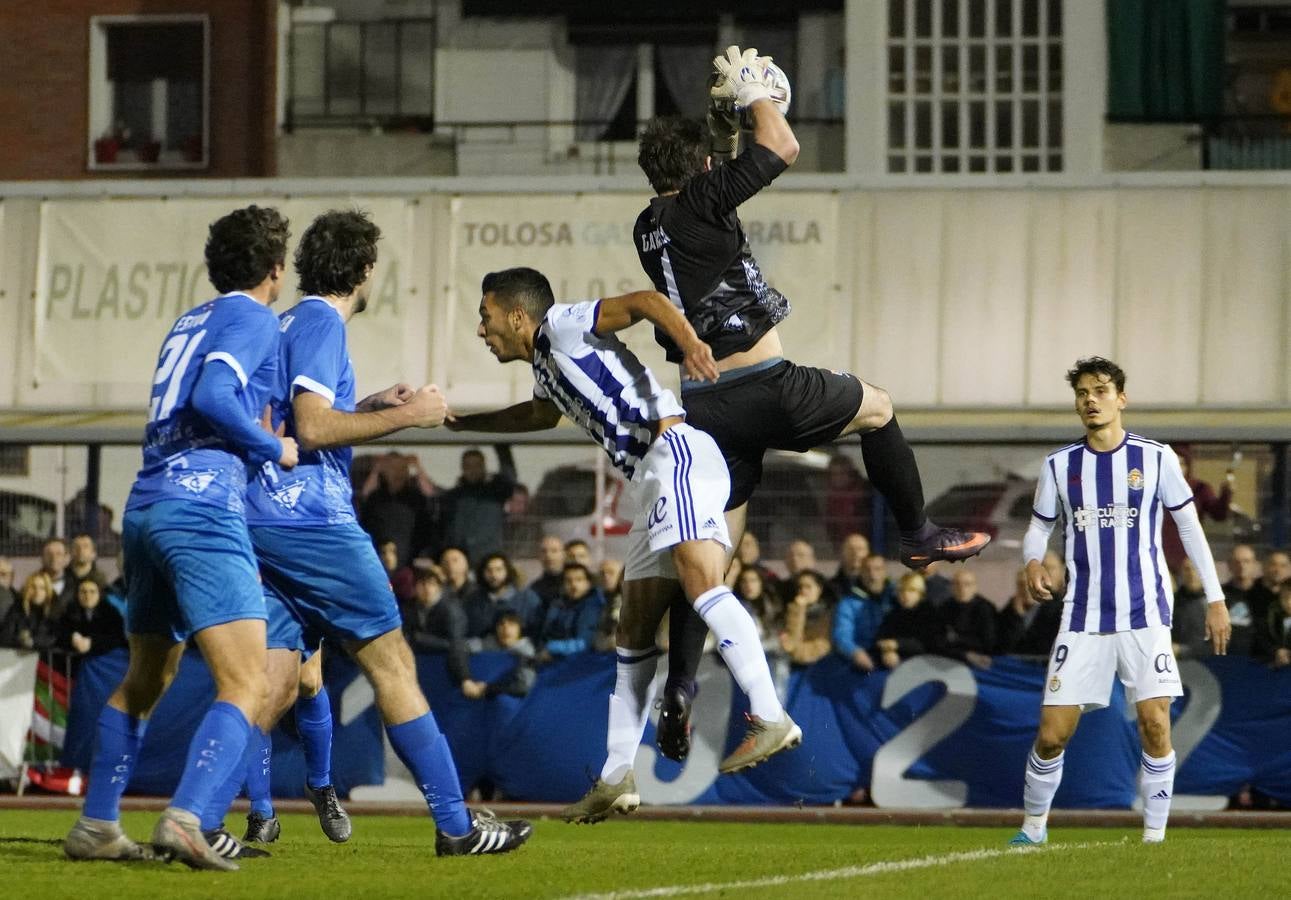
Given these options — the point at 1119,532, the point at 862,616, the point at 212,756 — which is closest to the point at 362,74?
the point at 862,616

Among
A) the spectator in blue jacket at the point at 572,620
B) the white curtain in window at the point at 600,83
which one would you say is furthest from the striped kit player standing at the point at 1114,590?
the white curtain in window at the point at 600,83

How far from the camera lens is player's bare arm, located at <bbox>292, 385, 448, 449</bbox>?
25.3 feet

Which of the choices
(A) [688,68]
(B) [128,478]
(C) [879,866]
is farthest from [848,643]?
(A) [688,68]

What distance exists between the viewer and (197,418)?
7387mm

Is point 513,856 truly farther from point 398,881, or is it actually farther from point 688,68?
point 688,68

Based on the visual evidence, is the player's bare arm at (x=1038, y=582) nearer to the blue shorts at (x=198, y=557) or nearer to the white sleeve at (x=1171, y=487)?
the white sleeve at (x=1171, y=487)

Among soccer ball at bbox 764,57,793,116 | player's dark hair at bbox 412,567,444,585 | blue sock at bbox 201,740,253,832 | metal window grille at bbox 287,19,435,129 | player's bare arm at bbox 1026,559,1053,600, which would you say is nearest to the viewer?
blue sock at bbox 201,740,253,832

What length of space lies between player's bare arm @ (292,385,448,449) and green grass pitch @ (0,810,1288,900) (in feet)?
4.97

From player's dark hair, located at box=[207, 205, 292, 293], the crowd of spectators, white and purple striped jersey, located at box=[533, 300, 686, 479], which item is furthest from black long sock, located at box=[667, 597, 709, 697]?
the crowd of spectators

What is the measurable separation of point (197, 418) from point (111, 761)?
4.28 ft

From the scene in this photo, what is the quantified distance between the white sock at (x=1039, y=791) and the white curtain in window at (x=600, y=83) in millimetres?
15655

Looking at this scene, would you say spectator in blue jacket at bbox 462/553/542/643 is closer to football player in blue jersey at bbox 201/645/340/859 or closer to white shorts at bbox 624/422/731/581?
football player in blue jersey at bbox 201/645/340/859

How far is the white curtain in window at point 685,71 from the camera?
26016mm

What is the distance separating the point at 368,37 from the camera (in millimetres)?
26109
